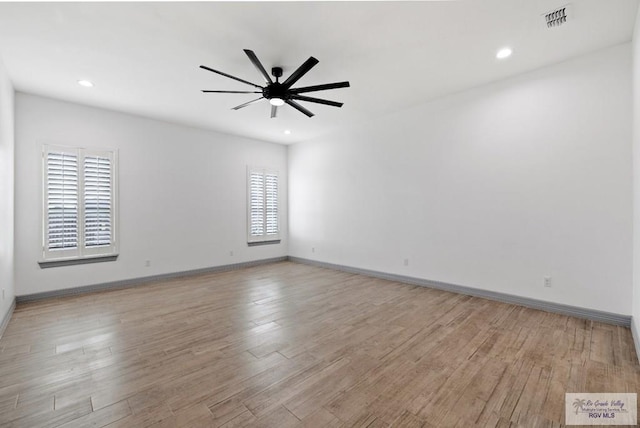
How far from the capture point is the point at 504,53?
3152mm

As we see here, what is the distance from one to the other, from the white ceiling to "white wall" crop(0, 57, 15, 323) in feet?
1.11

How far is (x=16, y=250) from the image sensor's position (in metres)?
3.95

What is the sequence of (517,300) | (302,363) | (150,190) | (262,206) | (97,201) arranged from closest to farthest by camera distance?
(302,363)
(517,300)
(97,201)
(150,190)
(262,206)

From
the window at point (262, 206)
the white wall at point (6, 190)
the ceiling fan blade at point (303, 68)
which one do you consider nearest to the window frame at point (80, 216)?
the white wall at point (6, 190)

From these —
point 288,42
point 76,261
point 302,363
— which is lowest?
point 302,363

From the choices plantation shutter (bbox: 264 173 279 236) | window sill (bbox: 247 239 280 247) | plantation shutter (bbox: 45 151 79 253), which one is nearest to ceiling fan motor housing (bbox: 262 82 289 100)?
plantation shutter (bbox: 45 151 79 253)

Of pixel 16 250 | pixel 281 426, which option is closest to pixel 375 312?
pixel 281 426

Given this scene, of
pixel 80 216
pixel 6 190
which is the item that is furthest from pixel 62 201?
pixel 6 190

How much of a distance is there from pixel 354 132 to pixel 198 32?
3653 mm

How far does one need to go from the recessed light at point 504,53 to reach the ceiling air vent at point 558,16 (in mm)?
450

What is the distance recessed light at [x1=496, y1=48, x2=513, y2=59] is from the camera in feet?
10.1

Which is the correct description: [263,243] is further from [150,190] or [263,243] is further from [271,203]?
[150,190]

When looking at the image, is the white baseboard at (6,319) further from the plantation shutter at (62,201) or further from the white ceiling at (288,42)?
the white ceiling at (288,42)

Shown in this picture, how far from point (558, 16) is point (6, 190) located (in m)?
6.32
